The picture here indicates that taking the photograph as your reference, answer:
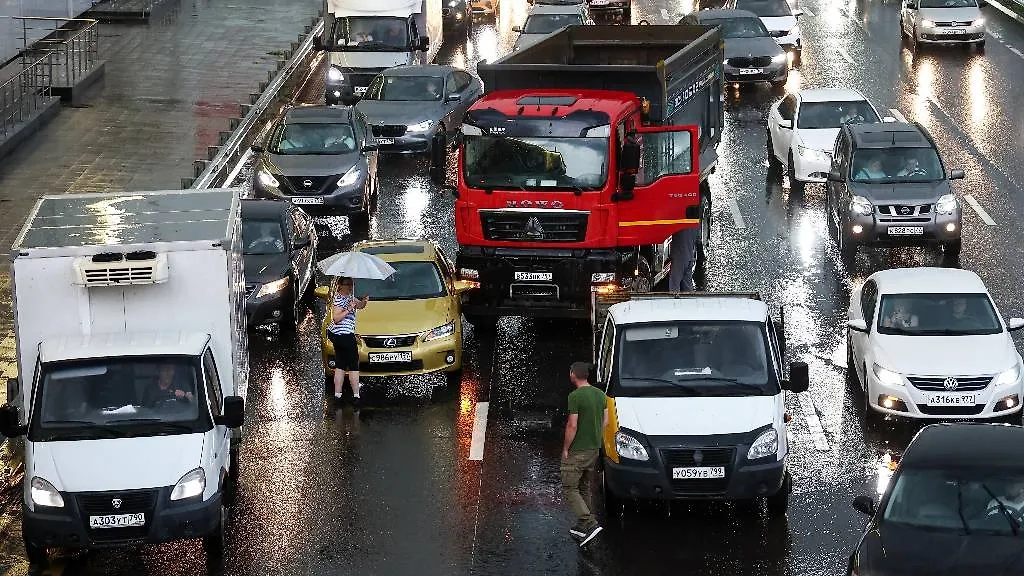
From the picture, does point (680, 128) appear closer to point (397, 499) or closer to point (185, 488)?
point (397, 499)

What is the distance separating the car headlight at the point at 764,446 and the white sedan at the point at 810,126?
15.1 m

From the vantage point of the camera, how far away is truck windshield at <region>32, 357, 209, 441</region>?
648 inches

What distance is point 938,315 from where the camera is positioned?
21328 millimetres

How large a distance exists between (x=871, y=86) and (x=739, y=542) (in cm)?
2716

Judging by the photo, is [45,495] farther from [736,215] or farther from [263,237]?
[736,215]

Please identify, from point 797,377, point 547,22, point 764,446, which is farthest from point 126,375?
point 547,22

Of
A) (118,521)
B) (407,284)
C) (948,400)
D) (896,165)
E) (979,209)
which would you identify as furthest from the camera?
(979,209)

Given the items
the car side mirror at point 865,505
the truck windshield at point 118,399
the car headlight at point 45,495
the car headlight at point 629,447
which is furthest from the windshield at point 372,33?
the car side mirror at point 865,505

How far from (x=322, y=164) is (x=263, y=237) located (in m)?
5.47

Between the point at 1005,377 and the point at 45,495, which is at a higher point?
the point at 45,495

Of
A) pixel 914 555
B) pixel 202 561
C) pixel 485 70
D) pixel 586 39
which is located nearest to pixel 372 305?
pixel 485 70

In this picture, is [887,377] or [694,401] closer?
[694,401]

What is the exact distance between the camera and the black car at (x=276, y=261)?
2455 cm

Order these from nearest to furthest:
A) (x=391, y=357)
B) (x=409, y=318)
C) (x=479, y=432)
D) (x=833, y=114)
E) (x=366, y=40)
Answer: (x=479, y=432) < (x=391, y=357) < (x=409, y=318) < (x=833, y=114) < (x=366, y=40)
